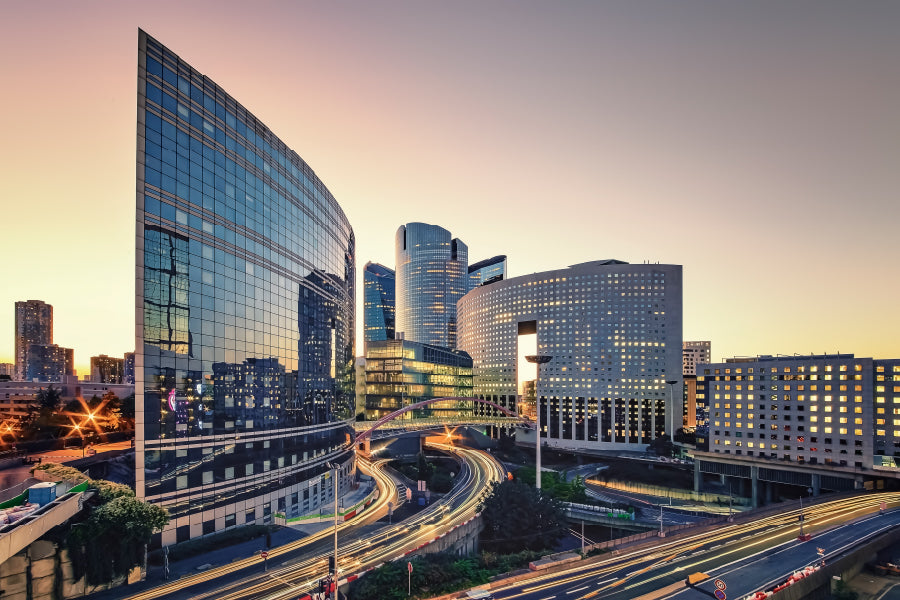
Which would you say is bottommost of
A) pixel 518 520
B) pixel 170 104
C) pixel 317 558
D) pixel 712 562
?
pixel 518 520

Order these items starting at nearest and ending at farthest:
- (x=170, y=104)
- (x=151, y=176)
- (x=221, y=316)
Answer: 1. (x=151, y=176)
2. (x=170, y=104)
3. (x=221, y=316)

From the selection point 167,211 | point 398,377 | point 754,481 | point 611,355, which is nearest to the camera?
point 167,211

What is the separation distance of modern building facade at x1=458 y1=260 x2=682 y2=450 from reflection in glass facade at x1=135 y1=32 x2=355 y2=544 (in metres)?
119

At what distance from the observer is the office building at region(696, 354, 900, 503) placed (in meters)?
94.5

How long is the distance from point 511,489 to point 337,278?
4507 cm

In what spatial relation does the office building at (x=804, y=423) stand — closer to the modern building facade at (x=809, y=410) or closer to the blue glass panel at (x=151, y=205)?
the modern building facade at (x=809, y=410)

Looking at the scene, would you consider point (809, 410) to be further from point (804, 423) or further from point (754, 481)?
point (754, 481)

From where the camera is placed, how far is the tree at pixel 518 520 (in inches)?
2283

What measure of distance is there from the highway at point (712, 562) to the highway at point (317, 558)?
13.7 metres

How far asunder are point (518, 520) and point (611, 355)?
12154cm

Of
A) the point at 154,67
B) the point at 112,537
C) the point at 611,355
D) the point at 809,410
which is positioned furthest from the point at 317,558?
the point at 611,355

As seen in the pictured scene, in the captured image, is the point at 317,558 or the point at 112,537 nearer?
the point at 112,537

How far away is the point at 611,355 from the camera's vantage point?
170m

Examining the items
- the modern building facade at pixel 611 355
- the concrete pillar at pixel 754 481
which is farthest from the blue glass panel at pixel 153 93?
the modern building facade at pixel 611 355
